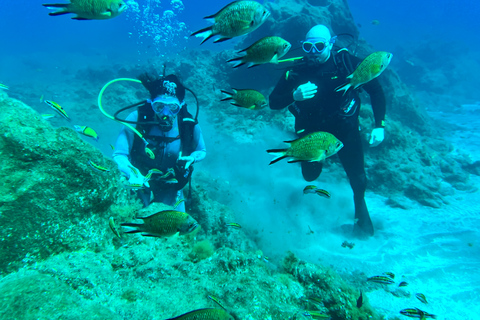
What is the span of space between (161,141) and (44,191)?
254cm

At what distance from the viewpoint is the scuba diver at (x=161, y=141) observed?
14.6ft

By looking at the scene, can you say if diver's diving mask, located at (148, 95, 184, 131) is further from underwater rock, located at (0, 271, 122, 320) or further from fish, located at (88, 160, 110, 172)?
underwater rock, located at (0, 271, 122, 320)

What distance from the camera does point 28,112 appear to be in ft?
8.34

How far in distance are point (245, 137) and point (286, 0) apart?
12195 millimetres

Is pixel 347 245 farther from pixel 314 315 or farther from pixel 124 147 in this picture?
pixel 124 147

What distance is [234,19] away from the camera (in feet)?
6.34

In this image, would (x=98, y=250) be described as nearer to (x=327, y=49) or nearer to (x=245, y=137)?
(x=327, y=49)

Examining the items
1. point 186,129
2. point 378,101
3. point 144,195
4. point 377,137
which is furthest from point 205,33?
point 378,101

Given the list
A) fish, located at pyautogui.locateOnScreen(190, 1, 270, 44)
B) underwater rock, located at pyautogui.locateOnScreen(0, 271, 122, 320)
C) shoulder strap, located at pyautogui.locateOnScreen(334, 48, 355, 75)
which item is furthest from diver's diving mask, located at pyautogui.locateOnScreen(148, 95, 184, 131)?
shoulder strap, located at pyautogui.locateOnScreen(334, 48, 355, 75)

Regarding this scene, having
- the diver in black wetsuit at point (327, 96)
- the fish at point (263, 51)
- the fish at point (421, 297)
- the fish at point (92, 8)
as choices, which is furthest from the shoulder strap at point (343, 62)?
the fish at point (92, 8)

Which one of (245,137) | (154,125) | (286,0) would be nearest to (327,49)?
(154,125)

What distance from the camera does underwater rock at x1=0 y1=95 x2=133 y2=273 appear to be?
1.96m

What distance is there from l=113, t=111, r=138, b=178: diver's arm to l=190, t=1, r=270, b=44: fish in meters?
3.02

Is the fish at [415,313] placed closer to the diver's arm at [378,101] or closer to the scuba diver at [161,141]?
the diver's arm at [378,101]
